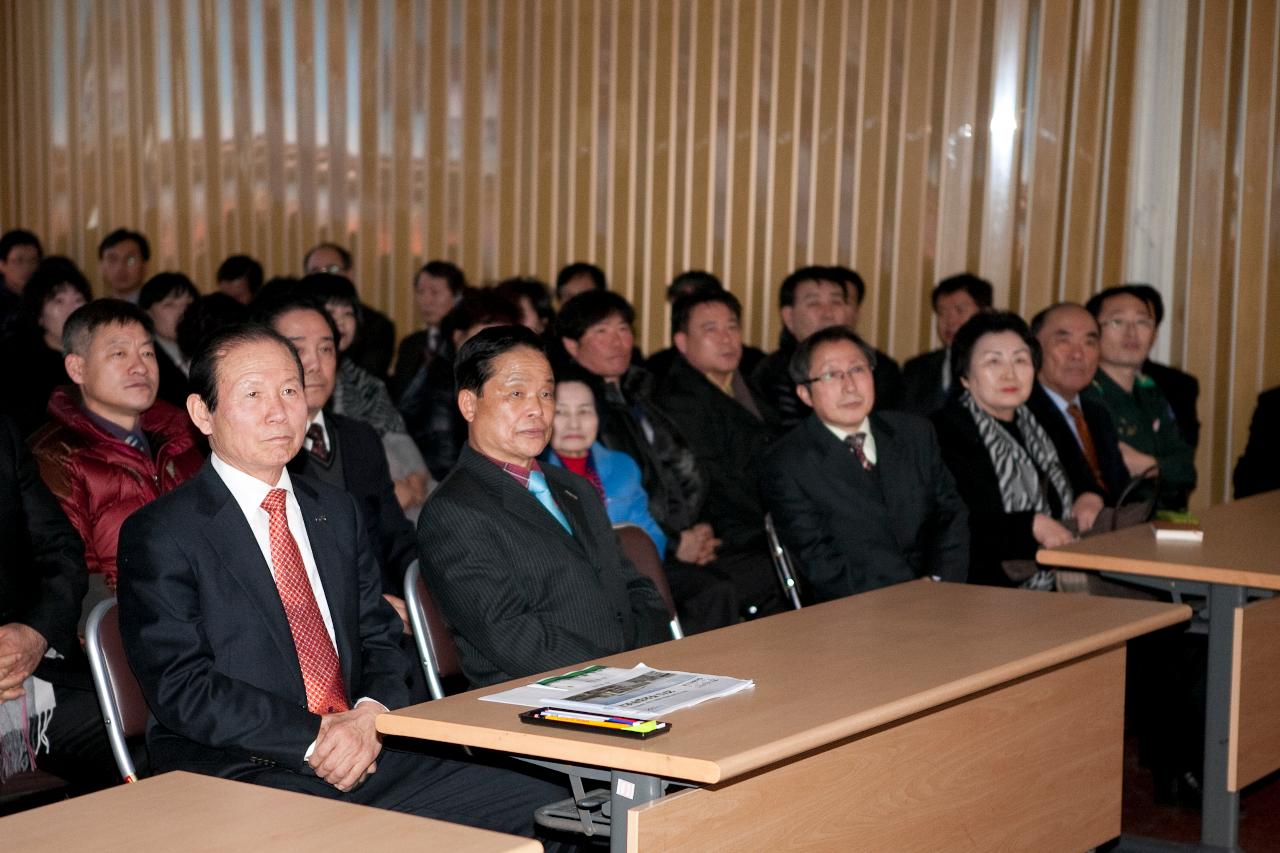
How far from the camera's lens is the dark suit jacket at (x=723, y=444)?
5172 mm

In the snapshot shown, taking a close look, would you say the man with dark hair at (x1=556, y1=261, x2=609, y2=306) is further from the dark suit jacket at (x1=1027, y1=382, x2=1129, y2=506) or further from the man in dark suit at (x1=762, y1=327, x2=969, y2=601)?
the man in dark suit at (x1=762, y1=327, x2=969, y2=601)

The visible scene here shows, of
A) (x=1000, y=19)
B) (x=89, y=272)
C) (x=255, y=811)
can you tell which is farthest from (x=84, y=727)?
(x=89, y=272)

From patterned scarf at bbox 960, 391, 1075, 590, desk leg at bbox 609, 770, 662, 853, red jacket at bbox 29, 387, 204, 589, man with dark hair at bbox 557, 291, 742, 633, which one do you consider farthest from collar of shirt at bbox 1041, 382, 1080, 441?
desk leg at bbox 609, 770, 662, 853

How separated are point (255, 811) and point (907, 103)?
569cm

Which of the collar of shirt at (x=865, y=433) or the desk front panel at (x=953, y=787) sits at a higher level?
the collar of shirt at (x=865, y=433)

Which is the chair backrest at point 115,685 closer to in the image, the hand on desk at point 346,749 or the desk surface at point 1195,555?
the hand on desk at point 346,749

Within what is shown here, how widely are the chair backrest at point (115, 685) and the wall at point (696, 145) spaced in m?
4.95

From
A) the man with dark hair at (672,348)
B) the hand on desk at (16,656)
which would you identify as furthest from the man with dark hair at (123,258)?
the hand on desk at (16,656)

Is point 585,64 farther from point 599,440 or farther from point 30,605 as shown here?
point 30,605

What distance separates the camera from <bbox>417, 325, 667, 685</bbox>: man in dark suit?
300 centimetres

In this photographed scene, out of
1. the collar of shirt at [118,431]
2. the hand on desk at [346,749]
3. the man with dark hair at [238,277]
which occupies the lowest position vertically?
the hand on desk at [346,749]

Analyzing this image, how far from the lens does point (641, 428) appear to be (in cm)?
504

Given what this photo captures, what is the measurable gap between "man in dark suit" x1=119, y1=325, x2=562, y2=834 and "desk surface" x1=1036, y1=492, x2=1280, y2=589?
171cm

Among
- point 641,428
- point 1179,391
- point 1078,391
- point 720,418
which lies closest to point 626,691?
point 641,428
